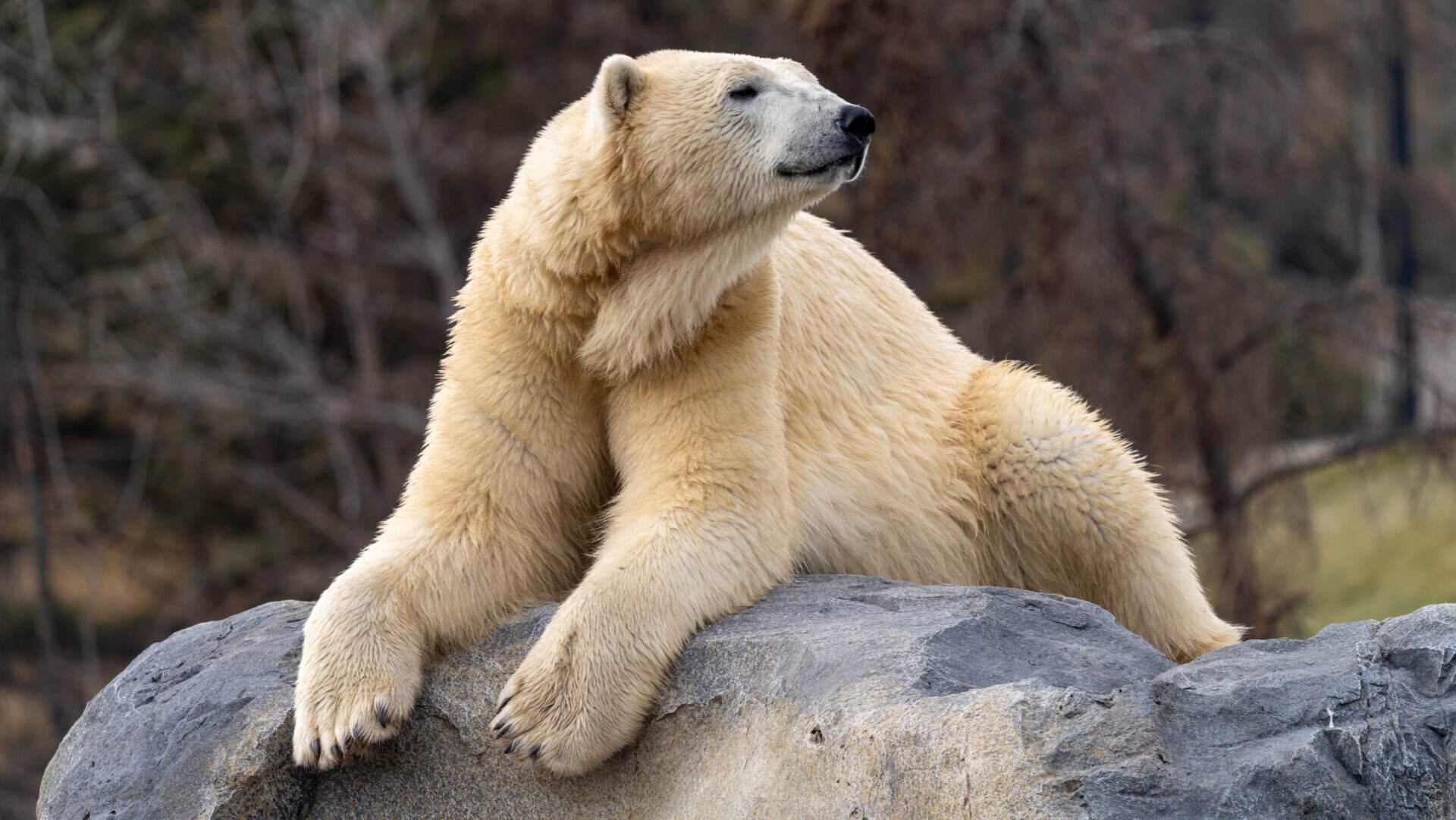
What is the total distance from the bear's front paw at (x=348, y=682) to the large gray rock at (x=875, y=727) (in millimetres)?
169

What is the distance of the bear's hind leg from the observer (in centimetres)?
428

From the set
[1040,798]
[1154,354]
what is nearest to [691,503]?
[1040,798]

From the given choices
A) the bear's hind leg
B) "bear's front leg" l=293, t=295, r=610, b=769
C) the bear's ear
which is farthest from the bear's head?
the bear's hind leg

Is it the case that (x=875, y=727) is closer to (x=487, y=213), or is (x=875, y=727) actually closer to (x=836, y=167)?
(x=836, y=167)

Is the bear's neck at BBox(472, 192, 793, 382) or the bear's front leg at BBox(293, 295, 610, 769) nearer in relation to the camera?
the bear's front leg at BBox(293, 295, 610, 769)

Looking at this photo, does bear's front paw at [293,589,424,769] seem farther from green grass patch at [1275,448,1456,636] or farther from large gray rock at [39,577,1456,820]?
green grass patch at [1275,448,1456,636]

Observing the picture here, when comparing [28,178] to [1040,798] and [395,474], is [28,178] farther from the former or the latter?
[1040,798]

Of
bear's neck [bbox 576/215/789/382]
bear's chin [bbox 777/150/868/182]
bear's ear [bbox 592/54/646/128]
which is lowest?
bear's neck [bbox 576/215/789/382]

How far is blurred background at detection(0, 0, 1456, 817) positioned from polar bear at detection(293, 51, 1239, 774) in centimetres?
389

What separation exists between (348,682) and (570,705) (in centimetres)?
59

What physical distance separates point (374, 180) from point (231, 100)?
2068 mm

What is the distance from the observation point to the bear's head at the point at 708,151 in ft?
12.4

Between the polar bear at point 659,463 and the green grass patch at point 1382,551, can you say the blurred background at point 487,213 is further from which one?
the polar bear at point 659,463

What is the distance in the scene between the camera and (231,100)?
1263 centimetres
